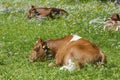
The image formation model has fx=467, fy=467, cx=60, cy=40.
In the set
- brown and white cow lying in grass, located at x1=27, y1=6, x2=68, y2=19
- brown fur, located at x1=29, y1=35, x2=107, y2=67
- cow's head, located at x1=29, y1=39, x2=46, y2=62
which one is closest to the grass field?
cow's head, located at x1=29, y1=39, x2=46, y2=62

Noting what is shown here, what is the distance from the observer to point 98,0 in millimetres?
34375

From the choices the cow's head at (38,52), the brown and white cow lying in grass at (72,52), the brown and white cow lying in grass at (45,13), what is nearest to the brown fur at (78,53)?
the brown and white cow lying in grass at (72,52)

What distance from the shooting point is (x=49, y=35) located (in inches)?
862

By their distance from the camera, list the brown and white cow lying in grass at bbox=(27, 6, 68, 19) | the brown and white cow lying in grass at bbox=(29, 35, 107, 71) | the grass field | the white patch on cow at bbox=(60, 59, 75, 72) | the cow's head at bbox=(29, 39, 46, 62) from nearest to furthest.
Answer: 1. the grass field
2. the white patch on cow at bbox=(60, 59, 75, 72)
3. the brown and white cow lying in grass at bbox=(29, 35, 107, 71)
4. the cow's head at bbox=(29, 39, 46, 62)
5. the brown and white cow lying in grass at bbox=(27, 6, 68, 19)

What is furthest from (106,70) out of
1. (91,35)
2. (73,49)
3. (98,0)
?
(98,0)

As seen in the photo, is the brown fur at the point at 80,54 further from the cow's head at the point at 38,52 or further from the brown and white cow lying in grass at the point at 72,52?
the cow's head at the point at 38,52

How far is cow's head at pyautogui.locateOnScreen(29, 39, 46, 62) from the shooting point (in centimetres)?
1578

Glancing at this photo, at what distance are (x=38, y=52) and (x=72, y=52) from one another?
2.31 m

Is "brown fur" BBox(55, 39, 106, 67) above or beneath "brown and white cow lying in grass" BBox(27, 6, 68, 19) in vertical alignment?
above

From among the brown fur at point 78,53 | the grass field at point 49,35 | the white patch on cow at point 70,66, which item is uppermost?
the brown fur at point 78,53

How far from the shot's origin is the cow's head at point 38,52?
1578 cm

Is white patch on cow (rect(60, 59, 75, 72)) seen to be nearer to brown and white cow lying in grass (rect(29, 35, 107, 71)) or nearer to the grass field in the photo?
brown and white cow lying in grass (rect(29, 35, 107, 71))

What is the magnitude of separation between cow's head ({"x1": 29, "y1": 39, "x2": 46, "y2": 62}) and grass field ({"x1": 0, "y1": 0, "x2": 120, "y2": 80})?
26 centimetres

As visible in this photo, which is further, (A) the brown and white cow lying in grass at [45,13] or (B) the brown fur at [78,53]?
(A) the brown and white cow lying in grass at [45,13]
